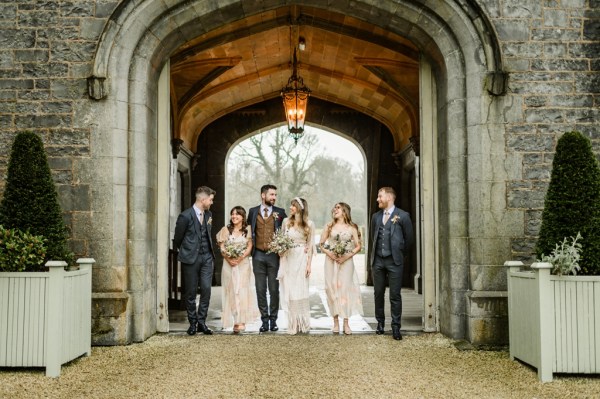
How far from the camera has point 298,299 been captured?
22.8 ft

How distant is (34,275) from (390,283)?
338 cm

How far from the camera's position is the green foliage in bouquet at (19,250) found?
16.6 ft

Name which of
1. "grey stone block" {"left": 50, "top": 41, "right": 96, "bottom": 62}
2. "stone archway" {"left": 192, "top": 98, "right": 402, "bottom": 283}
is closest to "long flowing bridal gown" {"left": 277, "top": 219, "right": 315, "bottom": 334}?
"grey stone block" {"left": 50, "top": 41, "right": 96, "bottom": 62}

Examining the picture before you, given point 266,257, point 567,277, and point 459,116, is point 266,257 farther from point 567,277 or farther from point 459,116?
point 567,277

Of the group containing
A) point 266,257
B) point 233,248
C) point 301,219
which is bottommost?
point 266,257

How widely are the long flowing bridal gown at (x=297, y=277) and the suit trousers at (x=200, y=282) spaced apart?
0.79m

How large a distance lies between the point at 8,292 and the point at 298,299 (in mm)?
2980

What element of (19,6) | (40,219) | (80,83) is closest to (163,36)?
(80,83)

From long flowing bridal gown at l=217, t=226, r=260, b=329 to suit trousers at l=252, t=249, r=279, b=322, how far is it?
104 millimetres

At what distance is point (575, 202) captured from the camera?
502 cm

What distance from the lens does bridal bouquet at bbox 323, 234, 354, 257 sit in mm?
6926

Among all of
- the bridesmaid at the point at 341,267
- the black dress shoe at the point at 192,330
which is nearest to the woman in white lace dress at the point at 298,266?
the bridesmaid at the point at 341,267

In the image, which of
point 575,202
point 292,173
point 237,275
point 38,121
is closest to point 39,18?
point 38,121

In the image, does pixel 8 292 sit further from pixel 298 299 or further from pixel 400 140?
pixel 400 140
